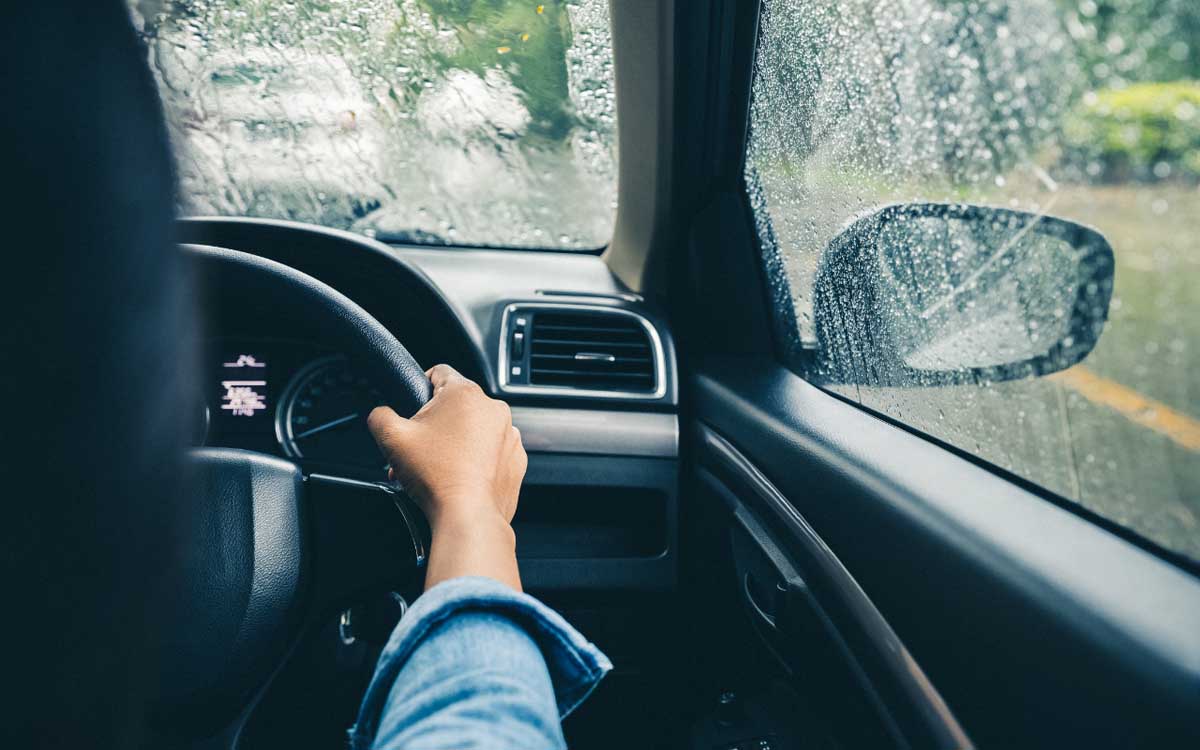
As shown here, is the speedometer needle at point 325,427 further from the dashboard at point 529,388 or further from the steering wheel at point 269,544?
the steering wheel at point 269,544

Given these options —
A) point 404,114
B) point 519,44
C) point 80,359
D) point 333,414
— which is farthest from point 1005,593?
point 404,114

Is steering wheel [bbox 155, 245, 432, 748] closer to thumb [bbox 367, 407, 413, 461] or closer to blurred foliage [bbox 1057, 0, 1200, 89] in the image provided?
thumb [bbox 367, 407, 413, 461]

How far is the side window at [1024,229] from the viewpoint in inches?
31.0

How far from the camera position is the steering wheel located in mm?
1294

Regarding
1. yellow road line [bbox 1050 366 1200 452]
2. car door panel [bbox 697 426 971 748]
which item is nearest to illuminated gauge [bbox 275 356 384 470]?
car door panel [bbox 697 426 971 748]

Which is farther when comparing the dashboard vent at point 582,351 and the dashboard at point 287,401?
the dashboard vent at point 582,351

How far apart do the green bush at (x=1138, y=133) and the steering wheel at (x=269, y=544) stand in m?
0.92

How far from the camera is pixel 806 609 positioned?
52.9 inches

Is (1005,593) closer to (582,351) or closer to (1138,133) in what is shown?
(1138,133)

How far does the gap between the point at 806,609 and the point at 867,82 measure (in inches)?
34.7

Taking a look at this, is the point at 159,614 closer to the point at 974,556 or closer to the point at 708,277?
the point at 974,556

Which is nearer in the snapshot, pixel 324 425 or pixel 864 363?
pixel 864 363

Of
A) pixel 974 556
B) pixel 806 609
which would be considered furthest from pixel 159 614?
pixel 806 609

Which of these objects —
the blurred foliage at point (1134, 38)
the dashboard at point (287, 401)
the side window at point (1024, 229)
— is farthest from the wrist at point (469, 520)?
the dashboard at point (287, 401)
